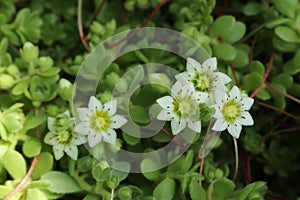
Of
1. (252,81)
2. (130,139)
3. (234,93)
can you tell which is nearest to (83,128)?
(130,139)

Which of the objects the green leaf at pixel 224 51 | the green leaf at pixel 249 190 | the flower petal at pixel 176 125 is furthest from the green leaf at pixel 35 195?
the green leaf at pixel 224 51

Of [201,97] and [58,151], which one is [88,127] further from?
[201,97]

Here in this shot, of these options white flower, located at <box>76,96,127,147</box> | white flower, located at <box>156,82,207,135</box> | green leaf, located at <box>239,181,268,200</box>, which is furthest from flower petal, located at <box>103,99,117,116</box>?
green leaf, located at <box>239,181,268,200</box>

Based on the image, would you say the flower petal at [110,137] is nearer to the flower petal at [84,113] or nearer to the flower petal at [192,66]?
the flower petal at [84,113]

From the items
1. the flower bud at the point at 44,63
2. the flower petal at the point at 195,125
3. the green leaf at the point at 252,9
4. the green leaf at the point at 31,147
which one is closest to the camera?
the flower petal at the point at 195,125

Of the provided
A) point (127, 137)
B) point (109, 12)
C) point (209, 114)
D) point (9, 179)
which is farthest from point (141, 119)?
point (109, 12)

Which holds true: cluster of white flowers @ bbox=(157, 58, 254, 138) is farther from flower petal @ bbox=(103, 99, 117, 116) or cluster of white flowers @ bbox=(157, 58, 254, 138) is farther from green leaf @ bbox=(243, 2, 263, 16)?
green leaf @ bbox=(243, 2, 263, 16)
